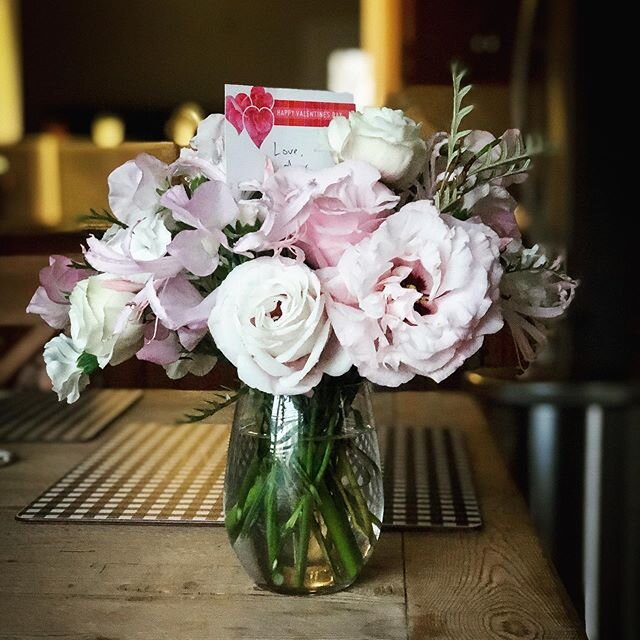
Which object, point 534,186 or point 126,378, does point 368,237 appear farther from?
point 534,186

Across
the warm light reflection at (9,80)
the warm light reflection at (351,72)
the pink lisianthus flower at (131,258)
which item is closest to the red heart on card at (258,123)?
the pink lisianthus flower at (131,258)

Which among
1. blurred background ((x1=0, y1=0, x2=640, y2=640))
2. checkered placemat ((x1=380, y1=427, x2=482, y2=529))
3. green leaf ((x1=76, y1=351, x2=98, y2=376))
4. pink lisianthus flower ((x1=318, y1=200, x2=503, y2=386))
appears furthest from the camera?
blurred background ((x1=0, y1=0, x2=640, y2=640))

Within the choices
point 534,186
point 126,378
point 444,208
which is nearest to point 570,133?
point 534,186

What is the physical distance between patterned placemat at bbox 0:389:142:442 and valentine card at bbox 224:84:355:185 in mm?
652

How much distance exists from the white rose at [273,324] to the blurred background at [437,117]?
27.4 inches

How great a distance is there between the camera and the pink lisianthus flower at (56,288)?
76cm

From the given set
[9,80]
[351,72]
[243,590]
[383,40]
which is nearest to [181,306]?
[243,590]

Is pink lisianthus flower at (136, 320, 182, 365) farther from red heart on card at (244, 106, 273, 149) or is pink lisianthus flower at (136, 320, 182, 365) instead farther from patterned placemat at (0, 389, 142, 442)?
patterned placemat at (0, 389, 142, 442)

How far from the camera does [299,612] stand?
0.75 meters

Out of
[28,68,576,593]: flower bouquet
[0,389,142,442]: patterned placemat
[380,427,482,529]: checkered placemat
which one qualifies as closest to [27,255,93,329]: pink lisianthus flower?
[28,68,576,593]: flower bouquet

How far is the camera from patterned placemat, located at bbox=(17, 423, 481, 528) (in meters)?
0.96

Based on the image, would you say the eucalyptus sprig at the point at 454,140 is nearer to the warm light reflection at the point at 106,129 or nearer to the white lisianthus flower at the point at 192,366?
the white lisianthus flower at the point at 192,366

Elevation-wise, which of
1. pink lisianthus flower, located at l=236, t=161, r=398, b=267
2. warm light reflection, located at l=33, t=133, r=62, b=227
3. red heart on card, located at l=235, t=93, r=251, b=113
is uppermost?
warm light reflection, located at l=33, t=133, r=62, b=227

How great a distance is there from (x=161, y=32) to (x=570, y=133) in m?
1.51
